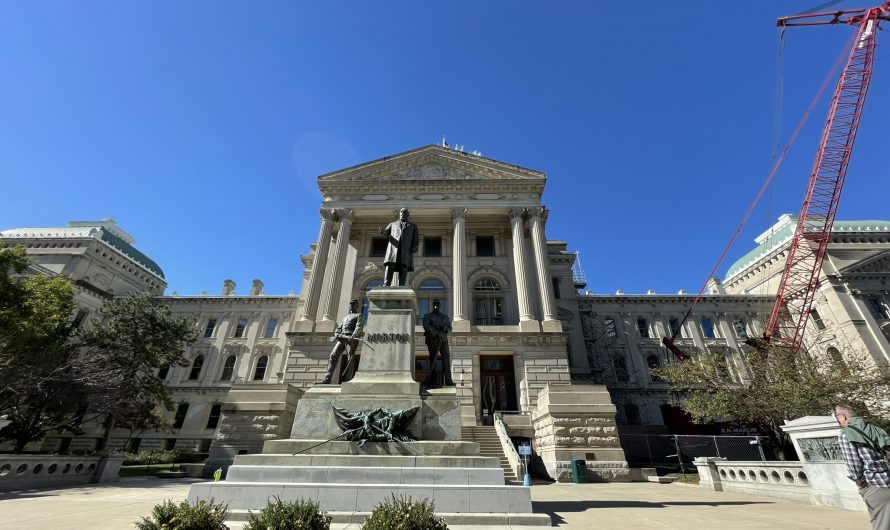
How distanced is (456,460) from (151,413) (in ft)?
102

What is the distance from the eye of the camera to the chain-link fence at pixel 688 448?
Result: 19.7 meters

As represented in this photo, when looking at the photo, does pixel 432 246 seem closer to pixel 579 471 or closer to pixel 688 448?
pixel 579 471

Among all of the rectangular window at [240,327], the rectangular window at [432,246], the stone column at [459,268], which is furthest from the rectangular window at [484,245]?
the rectangular window at [240,327]

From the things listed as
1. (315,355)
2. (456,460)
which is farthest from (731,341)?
(456,460)

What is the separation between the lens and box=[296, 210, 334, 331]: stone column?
27.0 metres

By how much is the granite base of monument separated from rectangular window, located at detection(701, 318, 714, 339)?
45.0 metres

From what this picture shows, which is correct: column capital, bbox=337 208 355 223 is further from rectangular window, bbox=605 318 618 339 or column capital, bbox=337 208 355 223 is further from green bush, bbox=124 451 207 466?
rectangular window, bbox=605 318 618 339

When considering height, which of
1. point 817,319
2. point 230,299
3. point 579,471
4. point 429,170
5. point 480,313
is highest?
point 429,170

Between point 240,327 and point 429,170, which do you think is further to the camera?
point 240,327

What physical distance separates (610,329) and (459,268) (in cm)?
2376

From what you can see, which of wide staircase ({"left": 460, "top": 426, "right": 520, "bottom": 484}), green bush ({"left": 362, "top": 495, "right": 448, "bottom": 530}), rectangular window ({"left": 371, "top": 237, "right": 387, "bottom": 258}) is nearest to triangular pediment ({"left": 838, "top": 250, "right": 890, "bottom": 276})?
wide staircase ({"left": 460, "top": 426, "right": 520, "bottom": 484})

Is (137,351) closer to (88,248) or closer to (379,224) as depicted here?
(379,224)

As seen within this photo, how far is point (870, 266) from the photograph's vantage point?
136 feet

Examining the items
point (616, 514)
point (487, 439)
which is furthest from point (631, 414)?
point (616, 514)
